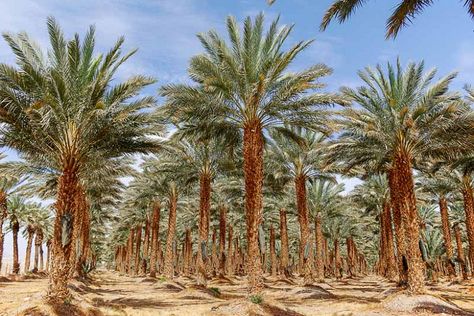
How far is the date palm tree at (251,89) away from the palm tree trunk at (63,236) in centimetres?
514

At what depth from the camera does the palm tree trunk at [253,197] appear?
15.1m

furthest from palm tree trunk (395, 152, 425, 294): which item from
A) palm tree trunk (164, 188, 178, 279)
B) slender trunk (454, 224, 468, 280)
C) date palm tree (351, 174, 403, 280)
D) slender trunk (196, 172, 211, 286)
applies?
slender trunk (454, 224, 468, 280)

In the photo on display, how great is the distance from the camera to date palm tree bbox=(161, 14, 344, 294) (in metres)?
16.0

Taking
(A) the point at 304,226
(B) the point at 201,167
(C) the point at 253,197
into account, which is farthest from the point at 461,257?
(C) the point at 253,197

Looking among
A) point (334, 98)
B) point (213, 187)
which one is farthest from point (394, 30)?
point (213, 187)

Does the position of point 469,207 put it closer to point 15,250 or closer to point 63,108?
point 63,108

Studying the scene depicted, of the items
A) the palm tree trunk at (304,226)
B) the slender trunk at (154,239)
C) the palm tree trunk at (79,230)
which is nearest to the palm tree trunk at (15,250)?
the palm tree trunk at (79,230)

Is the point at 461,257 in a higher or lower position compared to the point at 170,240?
lower

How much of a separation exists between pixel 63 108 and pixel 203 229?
13673 millimetres

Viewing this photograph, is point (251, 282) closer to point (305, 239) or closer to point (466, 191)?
point (305, 239)

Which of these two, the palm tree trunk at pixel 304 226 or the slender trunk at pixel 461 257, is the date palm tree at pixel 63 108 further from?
the slender trunk at pixel 461 257

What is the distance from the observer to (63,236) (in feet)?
43.4

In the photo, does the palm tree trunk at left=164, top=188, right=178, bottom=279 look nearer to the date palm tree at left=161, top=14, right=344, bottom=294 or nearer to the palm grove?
the palm grove

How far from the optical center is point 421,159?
902 inches
